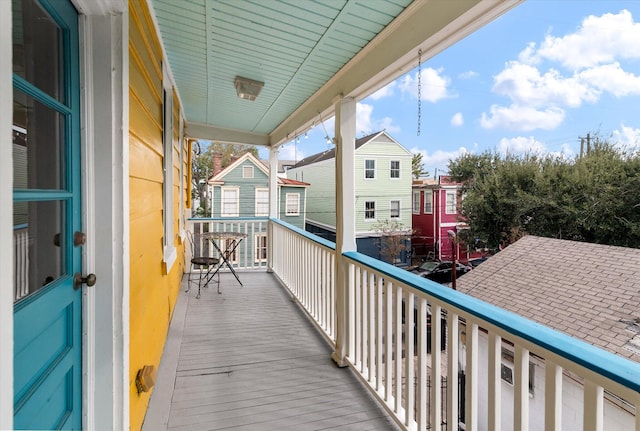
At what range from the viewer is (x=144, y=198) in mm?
1856

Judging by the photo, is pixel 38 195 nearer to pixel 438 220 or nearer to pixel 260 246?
pixel 438 220

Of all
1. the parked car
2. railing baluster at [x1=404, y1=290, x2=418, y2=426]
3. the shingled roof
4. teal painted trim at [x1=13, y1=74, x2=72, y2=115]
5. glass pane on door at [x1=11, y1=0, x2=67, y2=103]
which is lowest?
railing baluster at [x1=404, y1=290, x2=418, y2=426]

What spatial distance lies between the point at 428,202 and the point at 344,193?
184 centimetres

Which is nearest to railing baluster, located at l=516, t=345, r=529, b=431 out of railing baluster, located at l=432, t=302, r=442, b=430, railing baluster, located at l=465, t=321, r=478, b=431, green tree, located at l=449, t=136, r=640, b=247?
railing baluster, located at l=465, t=321, r=478, b=431

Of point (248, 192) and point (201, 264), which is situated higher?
point (248, 192)

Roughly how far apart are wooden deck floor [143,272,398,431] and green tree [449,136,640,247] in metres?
1.35

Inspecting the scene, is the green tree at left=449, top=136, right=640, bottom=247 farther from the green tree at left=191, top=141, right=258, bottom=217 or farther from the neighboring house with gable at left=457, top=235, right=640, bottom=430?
the green tree at left=191, top=141, right=258, bottom=217

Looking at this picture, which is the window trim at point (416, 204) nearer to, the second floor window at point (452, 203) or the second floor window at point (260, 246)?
the second floor window at point (452, 203)

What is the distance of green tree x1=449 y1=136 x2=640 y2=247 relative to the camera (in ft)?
3.88

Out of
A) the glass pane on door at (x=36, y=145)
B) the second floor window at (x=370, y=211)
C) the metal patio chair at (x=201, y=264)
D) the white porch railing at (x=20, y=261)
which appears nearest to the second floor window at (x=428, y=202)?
the metal patio chair at (x=201, y=264)

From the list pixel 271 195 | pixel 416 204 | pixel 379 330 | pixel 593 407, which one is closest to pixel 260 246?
pixel 271 195

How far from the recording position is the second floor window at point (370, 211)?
761cm

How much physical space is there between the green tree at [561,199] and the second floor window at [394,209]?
447cm

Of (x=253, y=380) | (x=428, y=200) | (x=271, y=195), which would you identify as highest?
(x=271, y=195)
